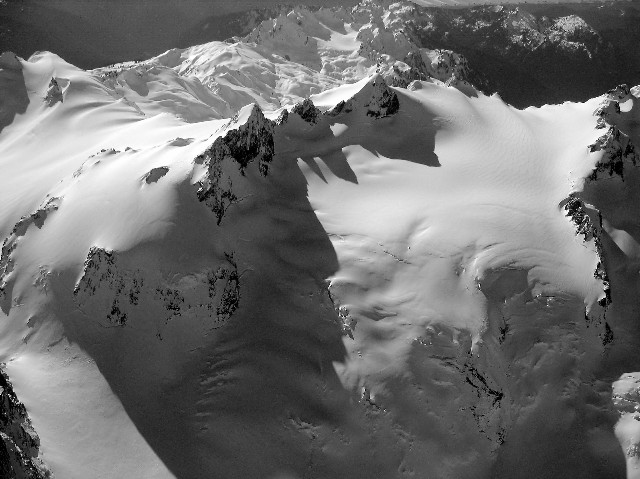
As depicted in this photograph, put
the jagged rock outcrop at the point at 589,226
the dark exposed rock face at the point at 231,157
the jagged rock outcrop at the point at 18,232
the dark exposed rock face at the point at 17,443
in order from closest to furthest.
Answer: the dark exposed rock face at the point at 17,443
the jagged rock outcrop at the point at 589,226
the dark exposed rock face at the point at 231,157
the jagged rock outcrop at the point at 18,232

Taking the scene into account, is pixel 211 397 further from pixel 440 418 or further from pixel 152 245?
pixel 440 418

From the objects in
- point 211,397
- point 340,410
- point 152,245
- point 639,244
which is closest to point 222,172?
point 152,245

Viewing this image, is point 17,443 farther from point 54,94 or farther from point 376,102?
point 54,94

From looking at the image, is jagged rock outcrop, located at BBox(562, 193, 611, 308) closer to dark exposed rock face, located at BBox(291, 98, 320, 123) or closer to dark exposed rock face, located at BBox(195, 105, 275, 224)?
dark exposed rock face, located at BBox(291, 98, 320, 123)

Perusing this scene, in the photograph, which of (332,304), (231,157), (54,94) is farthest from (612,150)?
(54,94)

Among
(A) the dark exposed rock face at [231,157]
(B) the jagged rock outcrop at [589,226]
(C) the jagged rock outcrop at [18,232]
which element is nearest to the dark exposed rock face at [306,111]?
(A) the dark exposed rock face at [231,157]

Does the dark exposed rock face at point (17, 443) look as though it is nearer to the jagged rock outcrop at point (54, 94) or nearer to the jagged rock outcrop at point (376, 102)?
the jagged rock outcrop at point (376, 102)

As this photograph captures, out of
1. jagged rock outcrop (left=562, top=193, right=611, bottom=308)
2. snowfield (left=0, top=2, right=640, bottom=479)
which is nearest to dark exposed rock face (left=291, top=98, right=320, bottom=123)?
snowfield (left=0, top=2, right=640, bottom=479)
